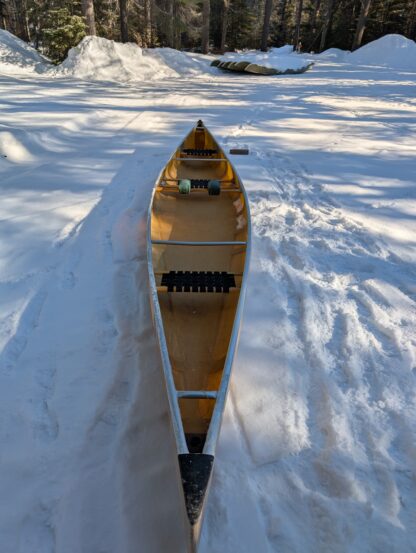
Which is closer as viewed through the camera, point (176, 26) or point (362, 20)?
point (176, 26)

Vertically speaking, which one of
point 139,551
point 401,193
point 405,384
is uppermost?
point 401,193

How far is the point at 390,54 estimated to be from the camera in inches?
936

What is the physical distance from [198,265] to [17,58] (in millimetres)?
17694

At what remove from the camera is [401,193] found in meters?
5.34

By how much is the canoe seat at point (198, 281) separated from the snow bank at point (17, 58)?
54.9 ft

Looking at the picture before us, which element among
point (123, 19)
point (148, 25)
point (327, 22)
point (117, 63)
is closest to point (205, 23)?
point (148, 25)

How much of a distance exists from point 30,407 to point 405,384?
2.43 m

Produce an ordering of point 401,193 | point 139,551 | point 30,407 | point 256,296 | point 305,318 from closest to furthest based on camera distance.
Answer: point 139,551 < point 30,407 < point 305,318 < point 256,296 < point 401,193

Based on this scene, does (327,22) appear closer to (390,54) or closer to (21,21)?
(390,54)

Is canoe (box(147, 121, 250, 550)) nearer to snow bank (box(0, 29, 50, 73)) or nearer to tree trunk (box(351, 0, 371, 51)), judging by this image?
snow bank (box(0, 29, 50, 73))

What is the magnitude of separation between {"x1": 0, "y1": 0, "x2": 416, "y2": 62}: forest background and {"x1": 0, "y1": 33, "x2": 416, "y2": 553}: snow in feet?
45.7

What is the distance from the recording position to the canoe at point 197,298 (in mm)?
1710

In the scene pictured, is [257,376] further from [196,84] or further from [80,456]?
[196,84]

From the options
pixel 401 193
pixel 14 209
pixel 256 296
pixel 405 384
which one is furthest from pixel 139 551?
pixel 401 193
